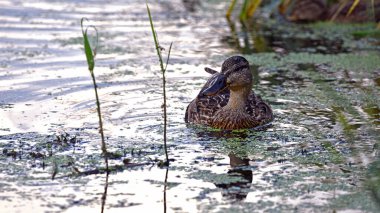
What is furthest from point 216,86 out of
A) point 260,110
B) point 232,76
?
point 260,110

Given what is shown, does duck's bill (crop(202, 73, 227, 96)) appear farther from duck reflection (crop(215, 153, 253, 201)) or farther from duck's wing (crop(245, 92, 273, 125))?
duck reflection (crop(215, 153, 253, 201))

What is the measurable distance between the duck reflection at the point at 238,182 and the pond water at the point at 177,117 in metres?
0.02

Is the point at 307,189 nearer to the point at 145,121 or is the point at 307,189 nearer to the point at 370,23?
the point at 145,121

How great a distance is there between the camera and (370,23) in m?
12.8

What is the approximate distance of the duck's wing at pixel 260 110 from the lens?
829 cm

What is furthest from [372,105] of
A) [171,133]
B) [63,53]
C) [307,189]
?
[63,53]

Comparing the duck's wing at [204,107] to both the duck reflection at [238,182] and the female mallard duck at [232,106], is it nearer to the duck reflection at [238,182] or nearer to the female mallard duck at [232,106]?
the female mallard duck at [232,106]

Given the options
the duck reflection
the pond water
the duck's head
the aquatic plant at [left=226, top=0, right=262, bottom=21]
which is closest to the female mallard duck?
the duck's head

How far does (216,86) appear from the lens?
8.24m

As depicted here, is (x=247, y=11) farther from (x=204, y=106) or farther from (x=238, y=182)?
(x=238, y=182)

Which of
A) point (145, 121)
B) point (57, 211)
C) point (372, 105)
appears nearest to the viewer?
point (57, 211)

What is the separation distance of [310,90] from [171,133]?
217cm

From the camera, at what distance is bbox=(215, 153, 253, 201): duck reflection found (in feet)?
19.8

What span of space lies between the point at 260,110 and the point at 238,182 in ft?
6.98
